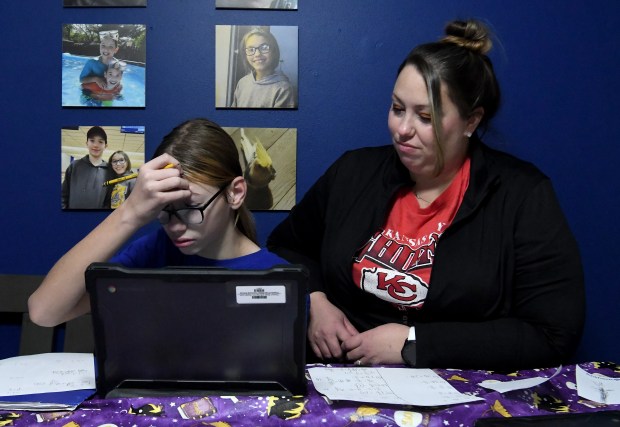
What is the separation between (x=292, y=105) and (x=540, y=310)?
89 cm

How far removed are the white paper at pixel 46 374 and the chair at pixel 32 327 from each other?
701mm

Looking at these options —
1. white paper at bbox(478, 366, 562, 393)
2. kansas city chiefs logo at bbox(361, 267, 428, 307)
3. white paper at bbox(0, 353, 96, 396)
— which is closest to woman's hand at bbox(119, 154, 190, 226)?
white paper at bbox(0, 353, 96, 396)

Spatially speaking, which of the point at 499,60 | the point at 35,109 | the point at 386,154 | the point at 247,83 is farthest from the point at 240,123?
the point at 499,60

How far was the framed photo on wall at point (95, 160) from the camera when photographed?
170 centimetres

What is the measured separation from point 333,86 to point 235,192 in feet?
2.18

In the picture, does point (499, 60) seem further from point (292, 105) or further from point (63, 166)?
point (63, 166)

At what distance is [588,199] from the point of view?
1732 mm

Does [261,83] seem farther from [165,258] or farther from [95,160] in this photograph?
[165,258]

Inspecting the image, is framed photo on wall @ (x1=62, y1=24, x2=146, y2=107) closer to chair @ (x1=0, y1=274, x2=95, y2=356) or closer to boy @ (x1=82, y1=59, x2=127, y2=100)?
boy @ (x1=82, y1=59, x2=127, y2=100)

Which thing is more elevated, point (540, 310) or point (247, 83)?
point (247, 83)

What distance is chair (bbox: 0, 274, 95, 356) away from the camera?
1693mm

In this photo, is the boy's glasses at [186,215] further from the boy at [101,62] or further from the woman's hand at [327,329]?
the boy at [101,62]

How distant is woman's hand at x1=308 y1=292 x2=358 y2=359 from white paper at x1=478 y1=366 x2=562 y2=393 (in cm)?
39

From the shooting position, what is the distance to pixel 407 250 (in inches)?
50.8
